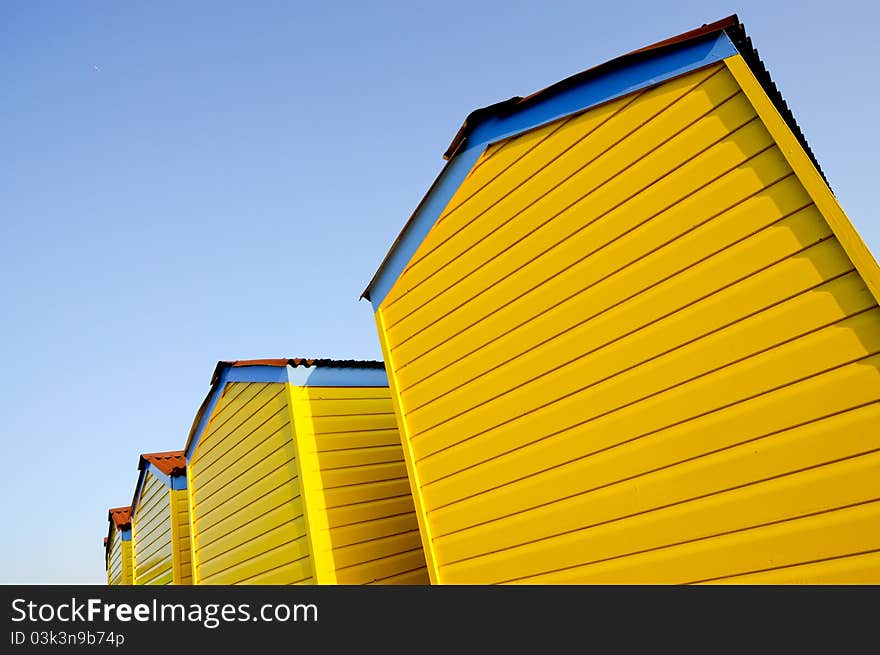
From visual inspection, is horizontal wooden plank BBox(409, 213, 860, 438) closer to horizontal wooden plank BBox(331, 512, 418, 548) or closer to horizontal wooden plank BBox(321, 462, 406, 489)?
horizontal wooden plank BBox(321, 462, 406, 489)

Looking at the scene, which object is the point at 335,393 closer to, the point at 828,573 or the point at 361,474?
the point at 361,474

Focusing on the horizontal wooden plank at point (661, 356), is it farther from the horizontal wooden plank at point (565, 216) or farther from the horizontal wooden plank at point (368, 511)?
the horizontal wooden plank at point (368, 511)

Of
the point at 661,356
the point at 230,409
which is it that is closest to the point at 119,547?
the point at 230,409

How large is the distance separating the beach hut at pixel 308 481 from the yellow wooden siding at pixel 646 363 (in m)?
2.02

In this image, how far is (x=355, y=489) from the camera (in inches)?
334

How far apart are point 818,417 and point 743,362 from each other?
1.82ft

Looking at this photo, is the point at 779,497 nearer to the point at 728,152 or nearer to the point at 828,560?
the point at 828,560

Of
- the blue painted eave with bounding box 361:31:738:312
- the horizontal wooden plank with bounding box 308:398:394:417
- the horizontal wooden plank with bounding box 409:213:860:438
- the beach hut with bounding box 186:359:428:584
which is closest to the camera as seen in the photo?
the horizontal wooden plank with bounding box 409:213:860:438

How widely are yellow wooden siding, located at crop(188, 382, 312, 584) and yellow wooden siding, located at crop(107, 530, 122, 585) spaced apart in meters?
7.97

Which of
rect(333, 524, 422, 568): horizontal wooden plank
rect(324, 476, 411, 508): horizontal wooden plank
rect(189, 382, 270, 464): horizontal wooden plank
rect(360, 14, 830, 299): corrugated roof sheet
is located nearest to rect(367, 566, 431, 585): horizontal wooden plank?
rect(333, 524, 422, 568): horizontal wooden plank

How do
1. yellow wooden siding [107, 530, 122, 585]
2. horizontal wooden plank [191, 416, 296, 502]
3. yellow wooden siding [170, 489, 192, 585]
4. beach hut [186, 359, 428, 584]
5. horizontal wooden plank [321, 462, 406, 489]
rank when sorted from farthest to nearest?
yellow wooden siding [107, 530, 122, 585]
yellow wooden siding [170, 489, 192, 585]
horizontal wooden plank [191, 416, 296, 502]
horizontal wooden plank [321, 462, 406, 489]
beach hut [186, 359, 428, 584]

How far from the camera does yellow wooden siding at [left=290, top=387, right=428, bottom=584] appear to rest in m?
7.96

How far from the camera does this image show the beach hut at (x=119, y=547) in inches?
640
